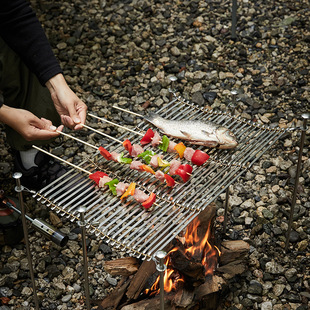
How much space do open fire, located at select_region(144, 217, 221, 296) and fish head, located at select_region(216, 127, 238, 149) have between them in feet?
1.75

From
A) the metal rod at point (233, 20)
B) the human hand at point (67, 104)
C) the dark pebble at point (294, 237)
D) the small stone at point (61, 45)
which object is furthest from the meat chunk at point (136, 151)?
the small stone at point (61, 45)

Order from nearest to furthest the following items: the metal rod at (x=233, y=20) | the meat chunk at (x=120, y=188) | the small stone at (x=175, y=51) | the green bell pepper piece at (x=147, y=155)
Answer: the meat chunk at (x=120, y=188) → the green bell pepper piece at (x=147, y=155) → the metal rod at (x=233, y=20) → the small stone at (x=175, y=51)

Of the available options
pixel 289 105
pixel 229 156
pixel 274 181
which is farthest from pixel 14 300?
pixel 289 105

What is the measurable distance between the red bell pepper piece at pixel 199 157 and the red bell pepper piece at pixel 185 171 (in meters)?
0.11

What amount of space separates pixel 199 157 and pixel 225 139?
0.21m

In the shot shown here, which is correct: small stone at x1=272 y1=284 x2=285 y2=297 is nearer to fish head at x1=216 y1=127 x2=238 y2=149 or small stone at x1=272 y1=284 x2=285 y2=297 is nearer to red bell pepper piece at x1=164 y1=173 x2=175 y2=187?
fish head at x1=216 y1=127 x2=238 y2=149

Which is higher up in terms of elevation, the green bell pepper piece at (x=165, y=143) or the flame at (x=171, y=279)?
the green bell pepper piece at (x=165, y=143)

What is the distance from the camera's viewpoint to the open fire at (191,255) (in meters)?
2.78

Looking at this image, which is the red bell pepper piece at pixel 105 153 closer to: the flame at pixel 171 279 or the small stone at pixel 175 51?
the flame at pixel 171 279

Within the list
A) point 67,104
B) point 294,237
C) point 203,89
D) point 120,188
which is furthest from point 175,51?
point 120,188

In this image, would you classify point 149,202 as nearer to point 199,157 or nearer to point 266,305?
point 199,157

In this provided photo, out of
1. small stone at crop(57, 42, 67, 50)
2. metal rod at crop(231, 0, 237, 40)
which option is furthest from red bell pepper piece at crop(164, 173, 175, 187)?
small stone at crop(57, 42, 67, 50)

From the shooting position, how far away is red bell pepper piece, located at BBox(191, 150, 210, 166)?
2.60 m

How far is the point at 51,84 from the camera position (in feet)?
10.4
